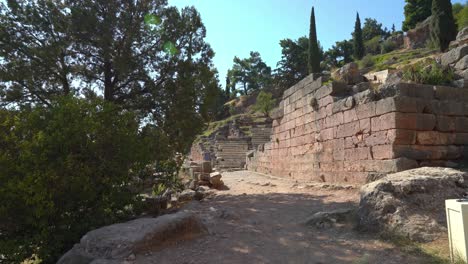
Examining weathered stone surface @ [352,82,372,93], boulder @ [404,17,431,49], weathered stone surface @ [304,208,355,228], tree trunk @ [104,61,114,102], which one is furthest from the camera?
boulder @ [404,17,431,49]

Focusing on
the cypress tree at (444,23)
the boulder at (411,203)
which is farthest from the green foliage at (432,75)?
the cypress tree at (444,23)

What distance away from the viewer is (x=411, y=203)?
4.32 meters

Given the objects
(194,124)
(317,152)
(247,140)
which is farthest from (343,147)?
(247,140)

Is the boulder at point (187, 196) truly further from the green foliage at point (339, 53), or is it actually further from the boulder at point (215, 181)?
the green foliage at point (339, 53)

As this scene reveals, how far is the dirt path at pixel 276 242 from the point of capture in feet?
11.9

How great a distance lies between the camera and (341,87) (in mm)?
8734

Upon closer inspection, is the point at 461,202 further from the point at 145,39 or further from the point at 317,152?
the point at 145,39

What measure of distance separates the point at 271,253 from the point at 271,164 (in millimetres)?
9117

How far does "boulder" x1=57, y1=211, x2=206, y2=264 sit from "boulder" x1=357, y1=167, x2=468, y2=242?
2450 millimetres

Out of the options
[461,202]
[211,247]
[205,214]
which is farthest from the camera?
[205,214]

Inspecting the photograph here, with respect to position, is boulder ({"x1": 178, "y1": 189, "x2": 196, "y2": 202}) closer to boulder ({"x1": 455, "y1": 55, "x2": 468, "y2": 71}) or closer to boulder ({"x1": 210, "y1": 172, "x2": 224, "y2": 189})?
boulder ({"x1": 210, "y1": 172, "x2": 224, "y2": 189})

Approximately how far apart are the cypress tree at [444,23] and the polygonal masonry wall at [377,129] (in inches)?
881

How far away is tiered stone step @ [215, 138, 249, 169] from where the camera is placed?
20.7m

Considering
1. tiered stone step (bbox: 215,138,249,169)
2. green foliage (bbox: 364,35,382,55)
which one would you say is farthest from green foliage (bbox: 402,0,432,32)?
tiered stone step (bbox: 215,138,249,169)
